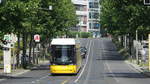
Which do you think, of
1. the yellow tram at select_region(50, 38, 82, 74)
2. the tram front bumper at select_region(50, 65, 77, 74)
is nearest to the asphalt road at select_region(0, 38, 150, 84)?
the tram front bumper at select_region(50, 65, 77, 74)

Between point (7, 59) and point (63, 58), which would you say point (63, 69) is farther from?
point (7, 59)

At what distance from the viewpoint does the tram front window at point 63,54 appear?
4378 centimetres

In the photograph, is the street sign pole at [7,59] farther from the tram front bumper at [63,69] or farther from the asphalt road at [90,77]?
the tram front bumper at [63,69]

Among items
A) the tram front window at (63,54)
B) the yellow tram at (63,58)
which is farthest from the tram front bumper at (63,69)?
the tram front window at (63,54)

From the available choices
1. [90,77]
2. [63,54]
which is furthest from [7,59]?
[90,77]

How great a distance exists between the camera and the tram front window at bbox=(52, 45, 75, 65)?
4378cm

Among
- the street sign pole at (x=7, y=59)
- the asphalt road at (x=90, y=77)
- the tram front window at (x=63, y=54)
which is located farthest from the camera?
Result: the street sign pole at (x=7, y=59)

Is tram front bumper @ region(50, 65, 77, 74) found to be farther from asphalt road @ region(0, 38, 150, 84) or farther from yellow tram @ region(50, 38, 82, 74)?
asphalt road @ region(0, 38, 150, 84)

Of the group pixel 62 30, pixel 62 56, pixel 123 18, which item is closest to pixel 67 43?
pixel 62 56

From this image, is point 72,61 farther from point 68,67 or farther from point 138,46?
point 138,46

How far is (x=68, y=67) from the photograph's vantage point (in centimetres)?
4369

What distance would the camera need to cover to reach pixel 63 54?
4400 cm

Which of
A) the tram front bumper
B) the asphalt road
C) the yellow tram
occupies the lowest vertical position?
the asphalt road

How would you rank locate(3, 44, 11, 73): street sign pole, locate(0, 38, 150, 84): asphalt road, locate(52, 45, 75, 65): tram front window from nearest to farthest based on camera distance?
locate(0, 38, 150, 84): asphalt road
locate(52, 45, 75, 65): tram front window
locate(3, 44, 11, 73): street sign pole
